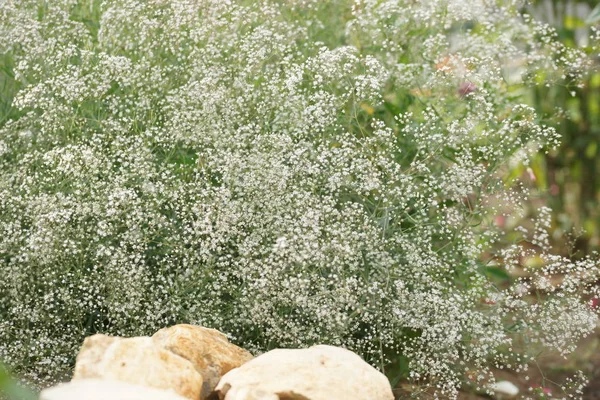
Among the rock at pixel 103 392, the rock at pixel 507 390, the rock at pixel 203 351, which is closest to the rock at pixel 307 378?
the rock at pixel 203 351

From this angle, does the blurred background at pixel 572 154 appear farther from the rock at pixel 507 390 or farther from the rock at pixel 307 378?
the rock at pixel 307 378

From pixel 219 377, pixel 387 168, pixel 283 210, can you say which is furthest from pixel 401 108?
pixel 219 377

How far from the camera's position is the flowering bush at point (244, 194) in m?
2.77

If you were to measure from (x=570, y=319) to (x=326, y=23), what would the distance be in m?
1.84

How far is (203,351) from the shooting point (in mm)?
2506

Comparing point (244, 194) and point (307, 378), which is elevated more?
point (244, 194)

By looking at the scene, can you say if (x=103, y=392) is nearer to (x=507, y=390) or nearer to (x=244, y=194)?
(x=244, y=194)

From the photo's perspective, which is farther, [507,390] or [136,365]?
[507,390]

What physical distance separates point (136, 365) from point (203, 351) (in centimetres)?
36

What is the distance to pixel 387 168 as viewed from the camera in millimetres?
2871

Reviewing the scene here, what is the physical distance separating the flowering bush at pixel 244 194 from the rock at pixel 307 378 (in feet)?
1.04

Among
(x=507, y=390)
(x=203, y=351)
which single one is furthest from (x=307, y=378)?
(x=507, y=390)

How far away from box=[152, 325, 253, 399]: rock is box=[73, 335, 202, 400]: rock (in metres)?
0.19

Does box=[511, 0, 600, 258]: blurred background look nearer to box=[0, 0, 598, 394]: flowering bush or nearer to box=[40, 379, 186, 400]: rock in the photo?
box=[0, 0, 598, 394]: flowering bush
